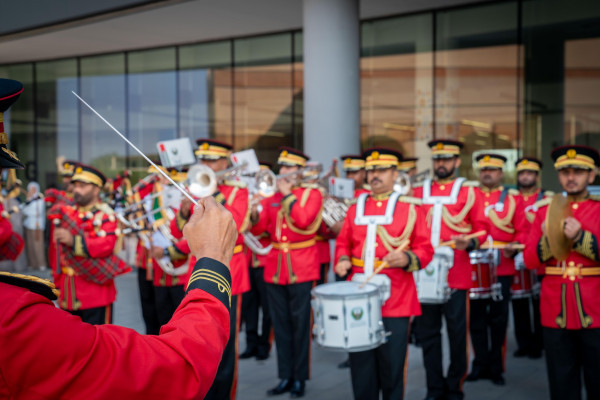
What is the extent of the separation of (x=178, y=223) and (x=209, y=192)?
1.47 feet

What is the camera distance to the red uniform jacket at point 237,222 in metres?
5.10

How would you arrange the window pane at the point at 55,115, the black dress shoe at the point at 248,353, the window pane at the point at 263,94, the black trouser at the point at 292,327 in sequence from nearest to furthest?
the black trouser at the point at 292,327 < the black dress shoe at the point at 248,353 < the window pane at the point at 263,94 < the window pane at the point at 55,115

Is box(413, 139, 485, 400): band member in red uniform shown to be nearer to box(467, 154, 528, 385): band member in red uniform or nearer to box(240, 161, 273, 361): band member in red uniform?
box(467, 154, 528, 385): band member in red uniform

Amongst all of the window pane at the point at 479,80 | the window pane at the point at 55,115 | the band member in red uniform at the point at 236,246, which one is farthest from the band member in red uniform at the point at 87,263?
the window pane at the point at 55,115

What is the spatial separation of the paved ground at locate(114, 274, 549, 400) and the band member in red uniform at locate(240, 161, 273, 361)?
0.17m

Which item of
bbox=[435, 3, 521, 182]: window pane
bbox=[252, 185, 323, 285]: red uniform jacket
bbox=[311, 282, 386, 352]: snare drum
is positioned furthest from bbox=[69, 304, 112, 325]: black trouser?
bbox=[435, 3, 521, 182]: window pane

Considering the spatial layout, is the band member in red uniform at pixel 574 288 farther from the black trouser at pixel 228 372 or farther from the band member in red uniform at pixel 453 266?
the black trouser at pixel 228 372

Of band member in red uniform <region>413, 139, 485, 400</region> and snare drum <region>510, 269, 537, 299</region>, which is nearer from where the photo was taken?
band member in red uniform <region>413, 139, 485, 400</region>

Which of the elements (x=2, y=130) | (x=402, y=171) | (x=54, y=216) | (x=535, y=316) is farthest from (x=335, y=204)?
(x=2, y=130)

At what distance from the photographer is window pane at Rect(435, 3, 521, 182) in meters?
11.1

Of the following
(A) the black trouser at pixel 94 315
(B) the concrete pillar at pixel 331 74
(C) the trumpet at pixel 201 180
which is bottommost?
(A) the black trouser at pixel 94 315

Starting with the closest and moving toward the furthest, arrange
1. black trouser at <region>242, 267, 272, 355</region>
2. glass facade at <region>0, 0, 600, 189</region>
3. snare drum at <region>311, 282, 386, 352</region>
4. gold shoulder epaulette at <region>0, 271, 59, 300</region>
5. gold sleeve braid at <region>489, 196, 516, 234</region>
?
gold shoulder epaulette at <region>0, 271, 59, 300</region>, snare drum at <region>311, 282, 386, 352</region>, gold sleeve braid at <region>489, 196, 516, 234</region>, black trouser at <region>242, 267, 272, 355</region>, glass facade at <region>0, 0, 600, 189</region>

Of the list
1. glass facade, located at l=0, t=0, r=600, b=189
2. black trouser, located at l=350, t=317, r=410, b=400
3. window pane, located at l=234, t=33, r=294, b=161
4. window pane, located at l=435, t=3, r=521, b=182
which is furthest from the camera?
window pane, located at l=234, t=33, r=294, b=161

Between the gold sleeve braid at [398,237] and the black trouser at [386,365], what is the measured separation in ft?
1.81
